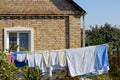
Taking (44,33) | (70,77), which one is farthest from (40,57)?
(44,33)

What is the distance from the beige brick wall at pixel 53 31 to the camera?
55.1 ft

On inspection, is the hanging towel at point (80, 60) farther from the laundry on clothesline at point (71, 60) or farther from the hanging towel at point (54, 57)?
the hanging towel at point (54, 57)

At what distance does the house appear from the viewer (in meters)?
16.8

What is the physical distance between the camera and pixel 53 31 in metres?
17.0

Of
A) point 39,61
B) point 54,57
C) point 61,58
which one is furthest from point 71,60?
point 39,61

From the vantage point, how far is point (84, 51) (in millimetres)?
14539

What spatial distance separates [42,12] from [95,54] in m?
3.46

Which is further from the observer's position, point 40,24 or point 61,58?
point 40,24

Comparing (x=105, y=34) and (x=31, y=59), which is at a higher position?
(x=105, y=34)

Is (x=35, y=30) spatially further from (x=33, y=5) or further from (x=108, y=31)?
(x=108, y=31)

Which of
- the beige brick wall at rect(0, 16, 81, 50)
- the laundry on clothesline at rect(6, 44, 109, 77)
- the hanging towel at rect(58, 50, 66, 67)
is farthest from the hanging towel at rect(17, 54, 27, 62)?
the beige brick wall at rect(0, 16, 81, 50)

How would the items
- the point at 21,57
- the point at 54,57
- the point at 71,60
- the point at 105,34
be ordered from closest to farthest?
1. the point at 21,57
2. the point at 54,57
3. the point at 71,60
4. the point at 105,34

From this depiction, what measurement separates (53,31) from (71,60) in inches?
115

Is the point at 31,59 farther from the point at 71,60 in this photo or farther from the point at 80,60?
the point at 80,60
